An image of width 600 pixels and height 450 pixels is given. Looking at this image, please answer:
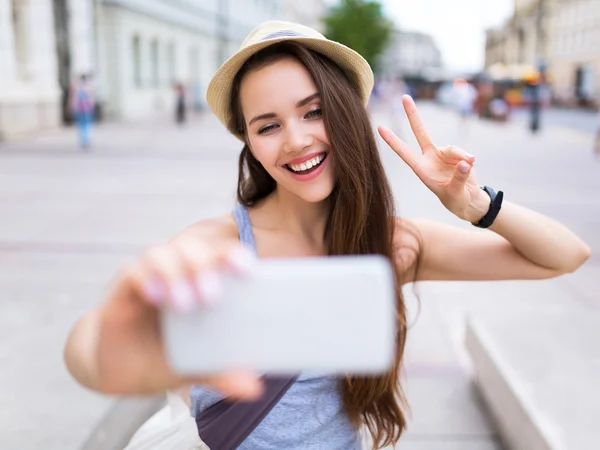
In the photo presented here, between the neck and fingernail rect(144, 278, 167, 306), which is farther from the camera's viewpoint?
the neck

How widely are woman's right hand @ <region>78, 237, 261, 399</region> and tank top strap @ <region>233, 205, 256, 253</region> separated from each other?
0.67 meters

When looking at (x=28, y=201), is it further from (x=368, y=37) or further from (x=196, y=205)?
(x=368, y=37)

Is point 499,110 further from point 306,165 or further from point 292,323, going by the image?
point 292,323

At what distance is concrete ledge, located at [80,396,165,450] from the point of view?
266 centimetres

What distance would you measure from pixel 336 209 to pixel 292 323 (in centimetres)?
93

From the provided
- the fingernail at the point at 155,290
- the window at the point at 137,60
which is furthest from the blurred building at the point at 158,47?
the fingernail at the point at 155,290

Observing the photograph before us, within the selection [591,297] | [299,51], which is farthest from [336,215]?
[591,297]

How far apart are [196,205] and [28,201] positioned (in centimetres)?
214

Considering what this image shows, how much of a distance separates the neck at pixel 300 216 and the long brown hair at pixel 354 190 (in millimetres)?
41

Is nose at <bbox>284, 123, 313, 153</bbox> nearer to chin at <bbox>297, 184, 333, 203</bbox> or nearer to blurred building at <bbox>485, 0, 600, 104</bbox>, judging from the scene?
chin at <bbox>297, 184, 333, 203</bbox>

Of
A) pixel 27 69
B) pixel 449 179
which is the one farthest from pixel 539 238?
pixel 27 69

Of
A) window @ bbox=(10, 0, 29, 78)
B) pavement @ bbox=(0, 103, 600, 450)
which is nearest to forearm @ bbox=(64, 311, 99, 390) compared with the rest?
pavement @ bbox=(0, 103, 600, 450)

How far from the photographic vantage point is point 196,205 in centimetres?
755

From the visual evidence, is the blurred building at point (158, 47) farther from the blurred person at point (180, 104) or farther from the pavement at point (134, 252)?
the pavement at point (134, 252)
